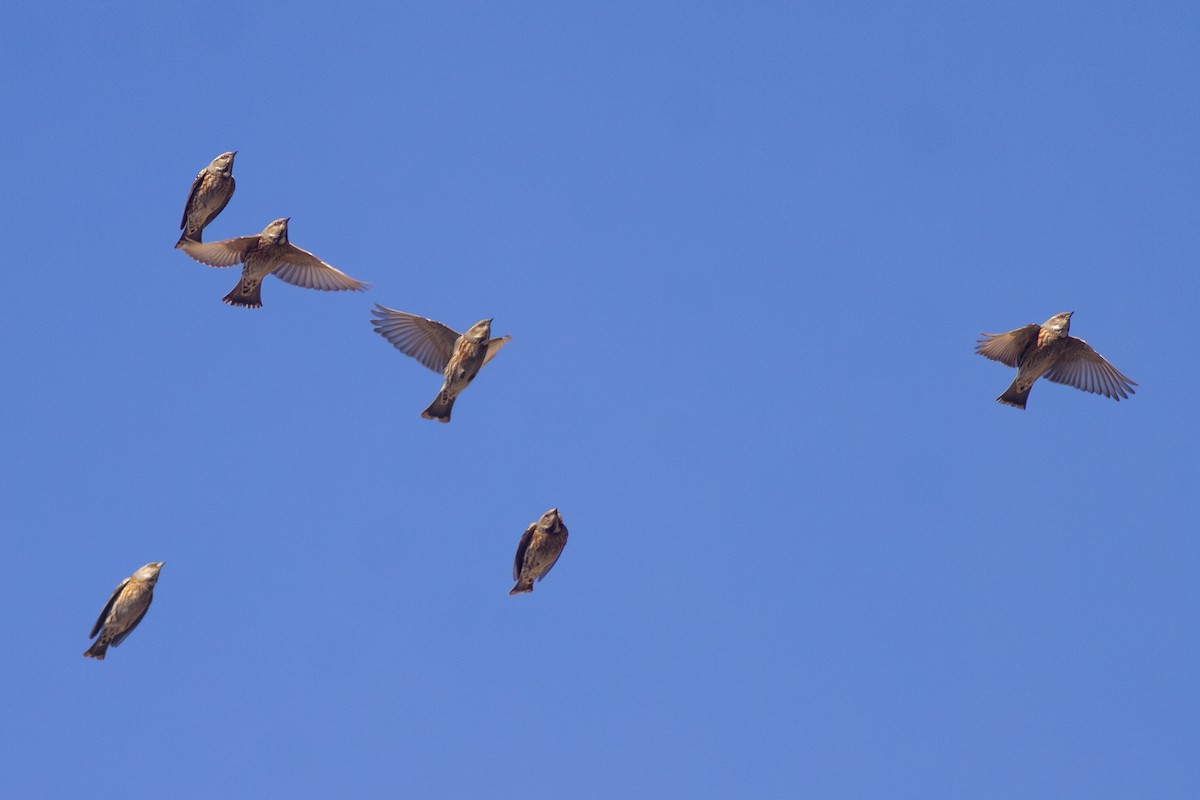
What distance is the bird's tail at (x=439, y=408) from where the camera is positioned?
2056cm

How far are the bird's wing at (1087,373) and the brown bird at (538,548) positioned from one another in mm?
7827

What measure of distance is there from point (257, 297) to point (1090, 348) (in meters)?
11.2

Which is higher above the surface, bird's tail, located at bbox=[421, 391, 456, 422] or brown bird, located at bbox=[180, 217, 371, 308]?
brown bird, located at bbox=[180, 217, 371, 308]

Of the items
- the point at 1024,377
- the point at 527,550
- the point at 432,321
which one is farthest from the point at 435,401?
the point at 1024,377

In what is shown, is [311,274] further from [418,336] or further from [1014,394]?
[1014,394]

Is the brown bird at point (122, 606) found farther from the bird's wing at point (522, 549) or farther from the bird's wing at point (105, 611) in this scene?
the bird's wing at point (522, 549)

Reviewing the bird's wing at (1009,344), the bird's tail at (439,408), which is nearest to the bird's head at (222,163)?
the bird's tail at (439,408)

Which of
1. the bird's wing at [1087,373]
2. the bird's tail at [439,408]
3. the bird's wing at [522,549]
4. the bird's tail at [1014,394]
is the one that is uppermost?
the bird's wing at [1087,373]

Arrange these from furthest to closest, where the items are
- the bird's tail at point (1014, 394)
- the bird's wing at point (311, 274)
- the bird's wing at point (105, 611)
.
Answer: the bird's tail at point (1014, 394) < the bird's wing at point (311, 274) < the bird's wing at point (105, 611)

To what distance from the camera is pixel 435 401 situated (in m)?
20.6

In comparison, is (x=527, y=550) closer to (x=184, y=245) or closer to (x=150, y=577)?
(x=150, y=577)

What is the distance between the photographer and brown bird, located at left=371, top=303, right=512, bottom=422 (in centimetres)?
2045

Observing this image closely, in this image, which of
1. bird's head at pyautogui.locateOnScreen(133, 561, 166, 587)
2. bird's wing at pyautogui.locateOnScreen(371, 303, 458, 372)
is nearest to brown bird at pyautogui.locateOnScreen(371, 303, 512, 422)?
bird's wing at pyautogui.locateOnScreen(371, 303, 458, 372)

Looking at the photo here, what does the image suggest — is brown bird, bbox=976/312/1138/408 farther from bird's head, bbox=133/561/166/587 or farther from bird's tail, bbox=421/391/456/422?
bird's head, bbox=133/561/166/587
